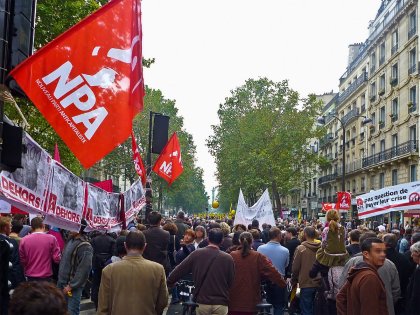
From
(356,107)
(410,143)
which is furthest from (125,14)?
(356,107)

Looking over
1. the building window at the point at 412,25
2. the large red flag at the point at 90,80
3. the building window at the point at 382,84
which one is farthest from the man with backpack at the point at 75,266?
the building window at the point at 382,84

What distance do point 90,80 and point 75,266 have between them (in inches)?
152

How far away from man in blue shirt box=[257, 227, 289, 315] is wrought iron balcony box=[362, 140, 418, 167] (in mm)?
32134

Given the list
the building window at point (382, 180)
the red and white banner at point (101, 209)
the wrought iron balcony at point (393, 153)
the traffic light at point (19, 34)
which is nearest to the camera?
the traffic light at point (19, 34)

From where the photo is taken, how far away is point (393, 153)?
143 feet

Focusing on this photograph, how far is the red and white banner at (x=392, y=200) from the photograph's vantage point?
13.6 metres

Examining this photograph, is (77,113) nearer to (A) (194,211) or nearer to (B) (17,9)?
(B) (17,9)

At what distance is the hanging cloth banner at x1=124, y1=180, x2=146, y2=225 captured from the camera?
10.8m

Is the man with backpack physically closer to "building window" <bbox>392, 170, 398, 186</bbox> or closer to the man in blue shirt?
the man in blue shirt

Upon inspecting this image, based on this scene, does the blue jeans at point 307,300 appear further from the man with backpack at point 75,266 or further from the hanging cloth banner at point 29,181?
the hanging cloth banner at point 29,181

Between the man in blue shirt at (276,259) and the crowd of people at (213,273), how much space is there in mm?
16

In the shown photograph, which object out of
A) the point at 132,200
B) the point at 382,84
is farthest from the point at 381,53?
the point at 132,200

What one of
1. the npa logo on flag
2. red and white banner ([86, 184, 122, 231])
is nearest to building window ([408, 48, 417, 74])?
the npa logo on flag

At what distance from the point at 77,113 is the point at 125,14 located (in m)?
1.18
